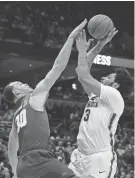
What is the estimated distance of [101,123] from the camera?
4.86m

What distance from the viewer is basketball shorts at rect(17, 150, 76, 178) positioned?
3.73 m

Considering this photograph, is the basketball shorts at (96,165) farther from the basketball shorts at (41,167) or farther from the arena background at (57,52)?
the arena background at (57,52)

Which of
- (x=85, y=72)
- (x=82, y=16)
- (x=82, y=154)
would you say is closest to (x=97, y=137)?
(x=82, y=154)

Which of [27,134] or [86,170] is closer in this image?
[27,134]

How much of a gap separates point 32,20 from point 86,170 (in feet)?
43.0

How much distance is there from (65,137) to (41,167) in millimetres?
10387

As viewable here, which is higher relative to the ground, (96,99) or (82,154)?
(96,99)

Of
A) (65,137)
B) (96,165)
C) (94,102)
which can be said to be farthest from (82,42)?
(65,137)

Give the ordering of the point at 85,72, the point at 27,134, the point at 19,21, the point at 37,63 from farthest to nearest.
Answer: the point at 37,63 → the point at 19,21 → the point at 85,72 → the point at 27,134

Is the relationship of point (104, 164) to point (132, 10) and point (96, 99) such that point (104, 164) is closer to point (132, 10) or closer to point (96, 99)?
point (96, 99)

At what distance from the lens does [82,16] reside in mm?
18938

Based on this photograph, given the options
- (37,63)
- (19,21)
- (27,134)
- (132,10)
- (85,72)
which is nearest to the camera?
(27,134)

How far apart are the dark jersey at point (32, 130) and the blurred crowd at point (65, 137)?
6.31m

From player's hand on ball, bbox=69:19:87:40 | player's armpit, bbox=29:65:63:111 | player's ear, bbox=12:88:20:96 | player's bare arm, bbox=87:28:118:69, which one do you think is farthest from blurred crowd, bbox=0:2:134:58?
player's armpit, bbox=29:65:63:111
